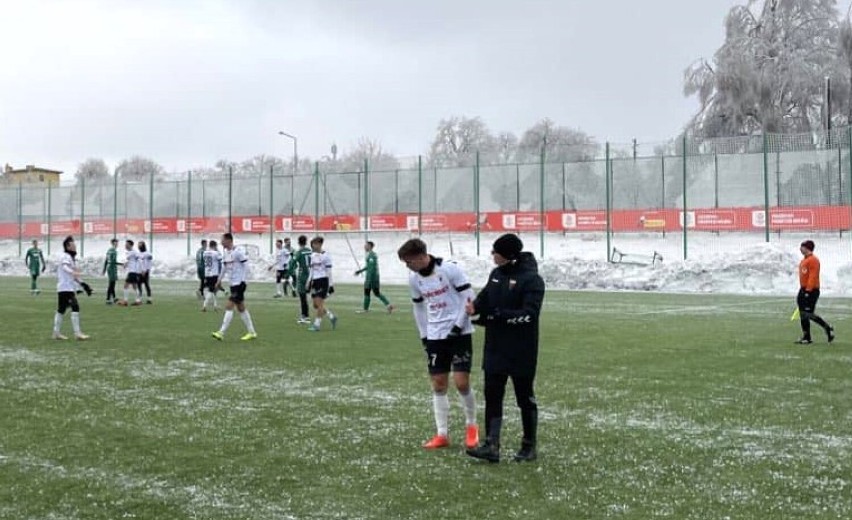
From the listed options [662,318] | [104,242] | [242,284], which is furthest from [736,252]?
[104,242]

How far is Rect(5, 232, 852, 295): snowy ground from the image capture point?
32844 mm

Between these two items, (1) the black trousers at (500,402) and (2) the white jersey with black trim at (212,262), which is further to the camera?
(2) the white jersey with black trim at (212,262)

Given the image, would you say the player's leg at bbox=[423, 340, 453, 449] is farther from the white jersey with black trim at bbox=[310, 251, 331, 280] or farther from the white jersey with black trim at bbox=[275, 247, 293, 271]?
the white jersey with black trim at bbox=[275, 247, 293, 271]

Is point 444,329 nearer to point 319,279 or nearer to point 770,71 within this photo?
point 319,279

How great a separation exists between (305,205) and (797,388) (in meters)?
41.5

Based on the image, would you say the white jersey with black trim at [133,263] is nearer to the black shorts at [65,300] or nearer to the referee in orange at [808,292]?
the black shorts at [65,300]

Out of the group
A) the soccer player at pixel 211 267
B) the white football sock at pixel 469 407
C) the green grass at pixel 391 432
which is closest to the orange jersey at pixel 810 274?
the green grass at pixel 391 432

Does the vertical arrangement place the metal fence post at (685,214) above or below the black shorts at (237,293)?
above

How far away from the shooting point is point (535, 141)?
87438mm

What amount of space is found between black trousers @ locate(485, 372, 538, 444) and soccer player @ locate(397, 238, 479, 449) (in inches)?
14.9

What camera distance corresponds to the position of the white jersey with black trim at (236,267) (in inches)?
628

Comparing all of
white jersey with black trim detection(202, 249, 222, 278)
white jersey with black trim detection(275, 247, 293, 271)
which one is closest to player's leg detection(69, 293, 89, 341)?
white jersey with black trim detection(202, 249, 222, 278)

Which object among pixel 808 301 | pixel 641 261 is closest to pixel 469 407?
pixel 808 301

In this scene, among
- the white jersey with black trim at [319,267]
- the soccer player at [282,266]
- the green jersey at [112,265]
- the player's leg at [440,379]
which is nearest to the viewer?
the player's leg at [440,379]
